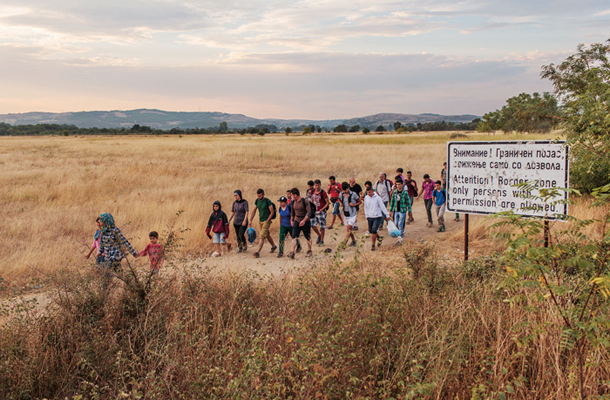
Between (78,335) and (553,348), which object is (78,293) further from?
(553,348)

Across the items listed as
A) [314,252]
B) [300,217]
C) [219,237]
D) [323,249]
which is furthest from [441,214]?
[219,237]

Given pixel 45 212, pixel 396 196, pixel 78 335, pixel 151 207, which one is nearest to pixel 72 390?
pixel 78 335

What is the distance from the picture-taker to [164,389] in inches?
143

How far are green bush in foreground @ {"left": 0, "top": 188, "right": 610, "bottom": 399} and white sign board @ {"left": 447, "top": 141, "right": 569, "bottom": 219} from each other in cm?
129

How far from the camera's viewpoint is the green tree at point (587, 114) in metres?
6.51

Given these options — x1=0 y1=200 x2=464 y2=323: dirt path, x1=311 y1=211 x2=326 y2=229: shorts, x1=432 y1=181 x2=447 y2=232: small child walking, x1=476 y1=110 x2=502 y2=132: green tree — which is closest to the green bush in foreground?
x1=0 y1=200 x2=464 y2=323: dirt path

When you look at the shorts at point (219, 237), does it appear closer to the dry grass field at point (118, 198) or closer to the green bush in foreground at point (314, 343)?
the dry grass field at point (118, 198)

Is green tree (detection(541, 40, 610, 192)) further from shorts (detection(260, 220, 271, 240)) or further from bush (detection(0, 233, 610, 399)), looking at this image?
shorts (detection(260, 220, 271, 240))

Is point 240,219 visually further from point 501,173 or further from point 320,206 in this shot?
point 501,173

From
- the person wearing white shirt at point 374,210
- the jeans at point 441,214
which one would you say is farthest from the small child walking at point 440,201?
the person wearing white shirt at point 374,210

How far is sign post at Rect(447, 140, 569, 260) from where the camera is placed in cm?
568

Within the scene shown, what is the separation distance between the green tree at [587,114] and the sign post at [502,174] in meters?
0.43

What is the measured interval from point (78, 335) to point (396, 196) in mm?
8641

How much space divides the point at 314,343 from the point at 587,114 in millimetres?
6950
